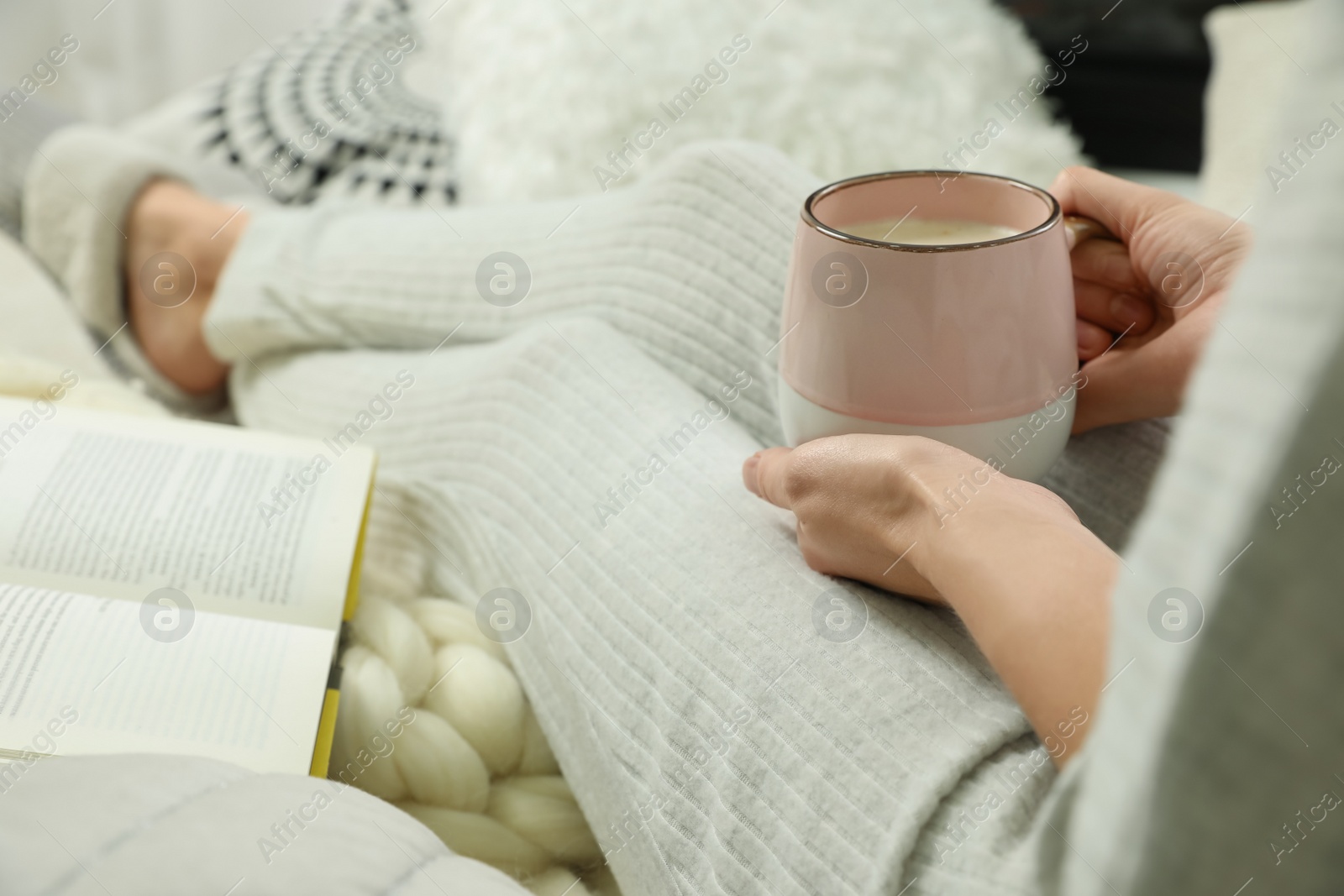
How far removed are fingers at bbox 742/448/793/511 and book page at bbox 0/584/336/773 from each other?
0.25 metres

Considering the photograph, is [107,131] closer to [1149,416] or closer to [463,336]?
[463,336]

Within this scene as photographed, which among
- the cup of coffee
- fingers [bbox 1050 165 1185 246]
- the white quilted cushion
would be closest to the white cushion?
fingers [bbox 1050 165 1185 246]

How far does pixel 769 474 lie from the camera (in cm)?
54

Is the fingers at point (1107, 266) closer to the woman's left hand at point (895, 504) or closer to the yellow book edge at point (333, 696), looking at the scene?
the woman's left hand at point (895, 504)

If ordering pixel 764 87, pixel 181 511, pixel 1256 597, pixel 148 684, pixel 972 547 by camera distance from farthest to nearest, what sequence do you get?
pixel 764 87 → pixel 181 511 → pixel 148 684 → pixel 972 547 → pixel 1256 597

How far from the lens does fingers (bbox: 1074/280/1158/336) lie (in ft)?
1.89

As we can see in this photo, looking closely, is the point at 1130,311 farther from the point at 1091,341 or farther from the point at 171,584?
the point at 171,584

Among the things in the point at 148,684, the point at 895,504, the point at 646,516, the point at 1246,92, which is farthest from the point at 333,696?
the point at 1246,92

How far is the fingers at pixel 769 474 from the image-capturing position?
52cm

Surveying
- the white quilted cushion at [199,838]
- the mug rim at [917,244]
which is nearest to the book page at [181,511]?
the white quilted cushion at [199,838]

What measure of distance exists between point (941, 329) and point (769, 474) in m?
0.12

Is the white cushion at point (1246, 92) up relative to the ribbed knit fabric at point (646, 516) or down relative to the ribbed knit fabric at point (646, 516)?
Answer: down

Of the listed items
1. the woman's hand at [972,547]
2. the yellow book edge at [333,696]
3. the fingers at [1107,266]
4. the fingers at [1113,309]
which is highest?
the woman's hand at [972,547]

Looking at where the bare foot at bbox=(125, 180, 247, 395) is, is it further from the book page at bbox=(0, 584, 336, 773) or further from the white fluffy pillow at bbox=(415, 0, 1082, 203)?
the book page at bbox=(0, 584, 336, 773)
